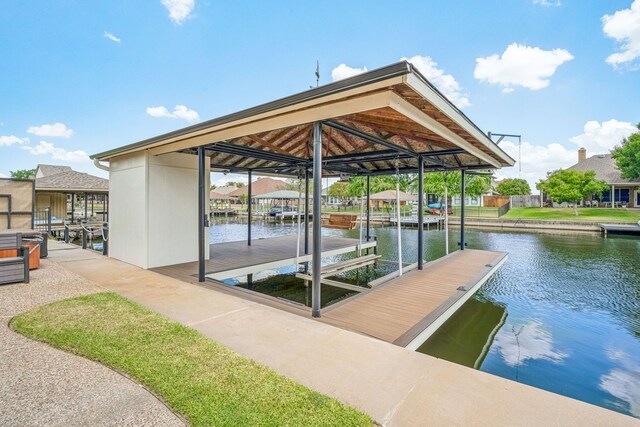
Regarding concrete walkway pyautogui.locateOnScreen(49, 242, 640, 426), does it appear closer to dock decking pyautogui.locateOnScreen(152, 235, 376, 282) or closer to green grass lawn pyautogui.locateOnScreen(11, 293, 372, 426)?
green grass lawn pyautogui.locateOnScreen(11, 293, 372, 426)

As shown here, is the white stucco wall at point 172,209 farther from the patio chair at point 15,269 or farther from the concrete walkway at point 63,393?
the concrete walkway at point 63,393

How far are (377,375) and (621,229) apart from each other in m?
23.1

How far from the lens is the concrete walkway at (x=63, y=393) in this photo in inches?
81.5

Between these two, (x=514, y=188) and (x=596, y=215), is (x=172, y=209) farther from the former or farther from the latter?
(x=514, y=188)

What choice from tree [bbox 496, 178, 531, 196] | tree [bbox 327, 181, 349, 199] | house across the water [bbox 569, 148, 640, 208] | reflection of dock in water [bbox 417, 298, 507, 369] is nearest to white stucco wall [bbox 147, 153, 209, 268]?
reflection of dock in water [bbox 417, 298, 507, 369]

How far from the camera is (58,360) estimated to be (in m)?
2.87

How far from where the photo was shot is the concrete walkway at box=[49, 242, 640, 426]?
2.10 meters

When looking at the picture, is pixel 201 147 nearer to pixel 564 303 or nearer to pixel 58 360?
pixel 58 360

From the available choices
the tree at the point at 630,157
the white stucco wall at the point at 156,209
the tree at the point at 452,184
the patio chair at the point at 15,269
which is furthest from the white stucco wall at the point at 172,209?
the tree at the point at 630,157

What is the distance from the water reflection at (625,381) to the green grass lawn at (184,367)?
3373mm

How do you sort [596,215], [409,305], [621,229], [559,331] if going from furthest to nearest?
1. [596,215]
2. [621,229]
3. [559,331]
4. [409,305]

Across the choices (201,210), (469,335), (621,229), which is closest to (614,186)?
(621,229)

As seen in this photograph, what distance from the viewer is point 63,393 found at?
2371mm

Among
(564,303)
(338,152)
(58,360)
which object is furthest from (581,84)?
(58,360)
